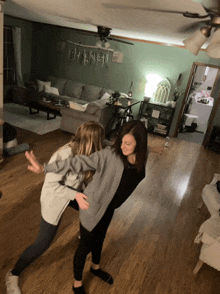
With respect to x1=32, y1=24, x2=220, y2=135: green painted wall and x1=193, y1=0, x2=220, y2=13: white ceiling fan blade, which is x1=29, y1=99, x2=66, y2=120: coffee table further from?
x1=193, y1=0, x2=220, y2=13: white ceiling fan blade

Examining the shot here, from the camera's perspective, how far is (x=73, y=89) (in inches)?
285

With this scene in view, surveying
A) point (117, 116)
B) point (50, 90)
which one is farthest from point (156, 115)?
point (50, 90)

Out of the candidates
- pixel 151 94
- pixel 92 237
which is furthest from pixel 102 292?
pixel 151 94

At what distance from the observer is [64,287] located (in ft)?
6.36

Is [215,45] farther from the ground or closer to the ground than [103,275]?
farther from the ground

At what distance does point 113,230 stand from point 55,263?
797 mm

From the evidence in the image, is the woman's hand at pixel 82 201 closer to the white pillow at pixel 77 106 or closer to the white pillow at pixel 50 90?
the white pillow at pixel 77 106

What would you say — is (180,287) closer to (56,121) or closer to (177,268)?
(177,268)

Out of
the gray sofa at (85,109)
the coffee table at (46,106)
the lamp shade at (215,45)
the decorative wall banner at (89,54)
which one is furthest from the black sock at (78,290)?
the decorative wall banner at (89,54)

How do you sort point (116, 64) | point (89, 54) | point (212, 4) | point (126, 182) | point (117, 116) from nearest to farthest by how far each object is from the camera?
point (212, 4)
point (126, 182)
point (117, 116)
point (116, 64)
point (89, 54)

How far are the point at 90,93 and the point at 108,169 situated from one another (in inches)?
232

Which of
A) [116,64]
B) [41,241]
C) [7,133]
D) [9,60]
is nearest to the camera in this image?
[41,241]

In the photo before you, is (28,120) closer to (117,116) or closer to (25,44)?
(117,116)

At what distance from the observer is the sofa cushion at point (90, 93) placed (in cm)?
701
